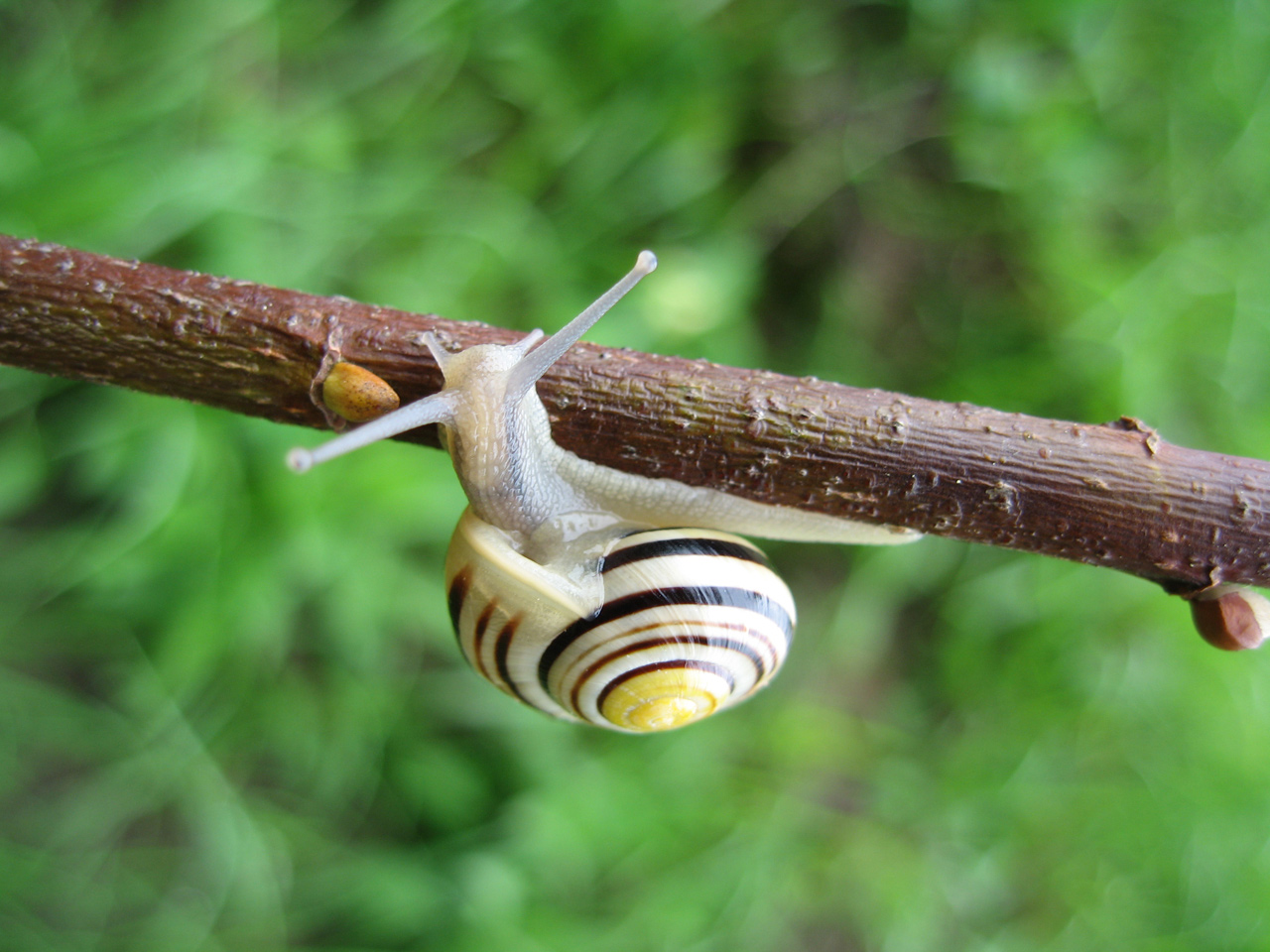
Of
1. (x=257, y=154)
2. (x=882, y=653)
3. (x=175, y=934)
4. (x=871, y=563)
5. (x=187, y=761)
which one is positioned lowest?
(x=882, y=653)

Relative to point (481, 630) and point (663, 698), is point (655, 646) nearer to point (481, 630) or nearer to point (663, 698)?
point (663, 698)

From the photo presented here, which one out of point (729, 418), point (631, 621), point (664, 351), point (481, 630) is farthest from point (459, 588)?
point (664, 351)

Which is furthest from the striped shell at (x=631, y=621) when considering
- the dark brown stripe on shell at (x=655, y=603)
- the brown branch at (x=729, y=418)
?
the brown branch at (x=729, y=418)

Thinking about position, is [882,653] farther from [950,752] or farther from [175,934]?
[175,934]

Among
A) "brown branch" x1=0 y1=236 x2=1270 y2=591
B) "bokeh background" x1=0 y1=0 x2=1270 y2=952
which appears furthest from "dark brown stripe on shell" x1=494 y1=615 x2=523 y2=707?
"bokeh background" x1=0 y1=0 x2=1270 y2=952

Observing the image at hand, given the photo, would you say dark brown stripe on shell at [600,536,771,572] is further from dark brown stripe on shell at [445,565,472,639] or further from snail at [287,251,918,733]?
dark brown stripe on shell at [445,565,472,639]

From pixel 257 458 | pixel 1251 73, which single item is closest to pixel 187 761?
pixel 257 458
